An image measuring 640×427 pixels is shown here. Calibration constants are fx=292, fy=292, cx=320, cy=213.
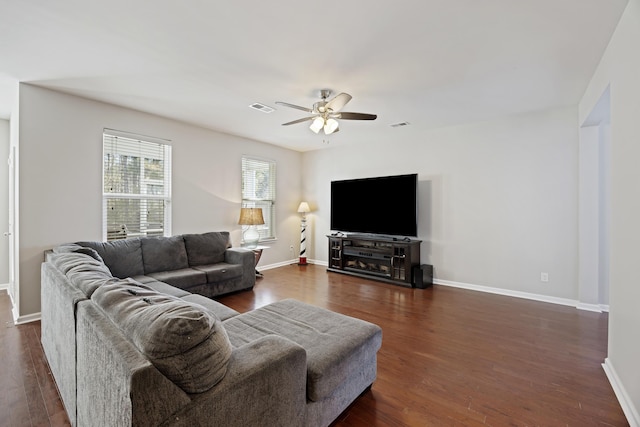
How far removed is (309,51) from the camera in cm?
255

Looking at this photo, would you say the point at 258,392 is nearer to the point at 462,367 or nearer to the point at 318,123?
the point at 462,367

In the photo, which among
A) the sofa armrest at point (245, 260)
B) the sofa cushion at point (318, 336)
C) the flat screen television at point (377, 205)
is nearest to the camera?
the sofa cushion at point (318, 336)

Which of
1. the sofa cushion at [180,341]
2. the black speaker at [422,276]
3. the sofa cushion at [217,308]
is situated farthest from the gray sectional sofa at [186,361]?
the black speaker at [422,276]

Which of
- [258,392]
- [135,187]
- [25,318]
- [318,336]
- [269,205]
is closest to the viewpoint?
[258,392]

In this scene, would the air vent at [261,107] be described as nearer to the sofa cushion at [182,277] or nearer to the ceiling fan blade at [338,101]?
the ceiling fan blade at [338,101]

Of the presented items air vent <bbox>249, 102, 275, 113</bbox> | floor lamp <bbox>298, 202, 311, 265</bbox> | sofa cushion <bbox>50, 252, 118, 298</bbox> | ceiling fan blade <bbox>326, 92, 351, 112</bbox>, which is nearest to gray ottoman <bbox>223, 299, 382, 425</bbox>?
sofa cushion <bbox>50, 252, 118, 298</bbox>

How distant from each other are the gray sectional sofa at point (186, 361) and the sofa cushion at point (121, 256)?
1416mm

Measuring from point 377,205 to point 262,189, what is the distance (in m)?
2.39

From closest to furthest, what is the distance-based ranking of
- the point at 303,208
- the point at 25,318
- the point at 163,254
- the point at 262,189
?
the point at 25,318 < the point at 163,254 < the point at 262,189 < the point at 303,208

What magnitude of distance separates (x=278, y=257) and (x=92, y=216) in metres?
3.43

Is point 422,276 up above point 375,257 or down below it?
below

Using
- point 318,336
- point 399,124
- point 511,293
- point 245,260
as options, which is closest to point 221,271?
point 245,260

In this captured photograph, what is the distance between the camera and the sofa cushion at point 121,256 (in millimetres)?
3447

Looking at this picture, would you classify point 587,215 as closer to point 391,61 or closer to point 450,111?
point 450,111
